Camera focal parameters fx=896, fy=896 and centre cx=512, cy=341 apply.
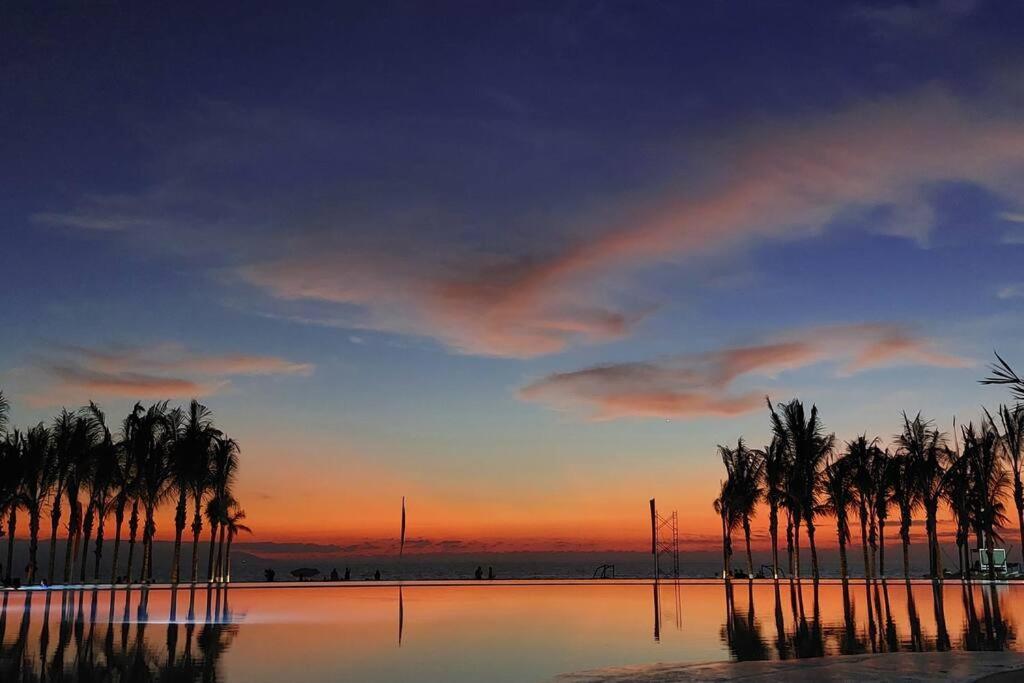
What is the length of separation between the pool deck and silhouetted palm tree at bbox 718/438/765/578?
2161 inches

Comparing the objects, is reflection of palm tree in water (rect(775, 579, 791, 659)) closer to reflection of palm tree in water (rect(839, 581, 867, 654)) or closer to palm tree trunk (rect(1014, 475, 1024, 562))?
reflection of palm tree in water (rect(839, 581, 867, 654))

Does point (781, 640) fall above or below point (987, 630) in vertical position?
above

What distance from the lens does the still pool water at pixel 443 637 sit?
55.9 feet

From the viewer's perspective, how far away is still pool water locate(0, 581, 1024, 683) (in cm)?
1703

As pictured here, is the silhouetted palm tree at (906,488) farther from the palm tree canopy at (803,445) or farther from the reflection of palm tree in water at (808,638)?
the reflection of palm tree in water at (808,638)

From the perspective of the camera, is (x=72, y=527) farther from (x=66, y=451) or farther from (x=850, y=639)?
(x=850, y=639)

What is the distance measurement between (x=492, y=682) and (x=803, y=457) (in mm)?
46641

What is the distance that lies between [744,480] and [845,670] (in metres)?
58.5

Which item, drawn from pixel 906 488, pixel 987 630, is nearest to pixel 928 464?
pixel 906 488

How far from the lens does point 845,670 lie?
15078 millimetres

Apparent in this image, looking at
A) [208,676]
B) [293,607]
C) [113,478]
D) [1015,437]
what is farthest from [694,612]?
[113,478]

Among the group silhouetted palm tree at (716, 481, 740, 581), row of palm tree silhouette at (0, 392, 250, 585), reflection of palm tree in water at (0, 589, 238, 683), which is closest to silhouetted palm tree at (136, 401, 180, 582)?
row of palm tree silhouette at (0, 392, 250, 585)

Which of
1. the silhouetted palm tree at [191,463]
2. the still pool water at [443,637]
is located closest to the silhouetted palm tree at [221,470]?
the silhouetted palm tree at [191,463]

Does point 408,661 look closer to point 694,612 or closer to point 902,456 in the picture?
point 694,612
